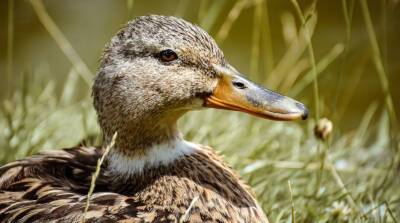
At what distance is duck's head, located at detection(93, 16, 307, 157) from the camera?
3.33m

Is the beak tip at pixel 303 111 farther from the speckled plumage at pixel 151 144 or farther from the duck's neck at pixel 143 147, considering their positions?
the duck's neck at pixel 143 147

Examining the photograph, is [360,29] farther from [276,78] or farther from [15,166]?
[15,166]

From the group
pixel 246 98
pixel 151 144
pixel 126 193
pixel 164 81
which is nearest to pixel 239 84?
pixel 246 98

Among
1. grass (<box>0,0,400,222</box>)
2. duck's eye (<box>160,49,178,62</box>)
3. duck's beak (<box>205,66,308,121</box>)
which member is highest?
duck's eye (<box>160,49,178,62</box>)

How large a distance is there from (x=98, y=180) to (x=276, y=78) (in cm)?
205

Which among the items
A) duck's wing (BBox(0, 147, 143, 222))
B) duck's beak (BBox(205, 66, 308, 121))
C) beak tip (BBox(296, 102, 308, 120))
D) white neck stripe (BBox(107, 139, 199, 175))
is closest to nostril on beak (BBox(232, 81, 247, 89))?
duck's beak (BBox(205, 66, 308, 121))

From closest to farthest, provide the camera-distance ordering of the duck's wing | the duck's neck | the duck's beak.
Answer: the duck's wing, the duck's beak, the duck's neck

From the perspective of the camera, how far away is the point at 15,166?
350cm

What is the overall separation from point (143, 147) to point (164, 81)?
27cm

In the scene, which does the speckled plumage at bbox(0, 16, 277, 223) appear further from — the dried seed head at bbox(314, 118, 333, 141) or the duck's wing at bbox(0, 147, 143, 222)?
the dried seed head at bbox(314, 118, 333, 141)

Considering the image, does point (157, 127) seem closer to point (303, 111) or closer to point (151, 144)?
point (151, 144)

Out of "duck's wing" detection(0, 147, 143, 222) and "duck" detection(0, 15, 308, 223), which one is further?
"duck" detection(0, 15, 308, 223)

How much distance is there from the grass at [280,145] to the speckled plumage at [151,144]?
16.3 inches

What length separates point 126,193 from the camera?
3426 mm
